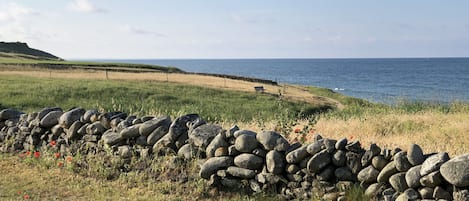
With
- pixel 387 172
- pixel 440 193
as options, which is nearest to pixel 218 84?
pixel 387 172

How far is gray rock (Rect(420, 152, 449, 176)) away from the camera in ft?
19.0

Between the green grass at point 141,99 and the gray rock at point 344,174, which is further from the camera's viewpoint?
the green grass at point 141,99

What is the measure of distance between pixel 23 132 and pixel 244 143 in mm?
5993

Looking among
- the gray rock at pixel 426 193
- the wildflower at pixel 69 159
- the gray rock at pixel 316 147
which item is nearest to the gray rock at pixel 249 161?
the gray rock at pixel 316 147

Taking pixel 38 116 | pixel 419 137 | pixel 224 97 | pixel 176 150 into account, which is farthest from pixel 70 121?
pixel 224 97

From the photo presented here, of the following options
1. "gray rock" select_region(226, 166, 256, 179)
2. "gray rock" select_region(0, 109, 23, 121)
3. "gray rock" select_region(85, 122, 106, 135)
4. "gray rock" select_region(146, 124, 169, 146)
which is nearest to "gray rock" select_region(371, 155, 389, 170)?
"gray rock" select_region(226, 166, 256, 179)

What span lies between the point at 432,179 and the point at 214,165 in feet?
10.4

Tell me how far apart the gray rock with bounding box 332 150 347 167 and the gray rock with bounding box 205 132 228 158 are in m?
1.77

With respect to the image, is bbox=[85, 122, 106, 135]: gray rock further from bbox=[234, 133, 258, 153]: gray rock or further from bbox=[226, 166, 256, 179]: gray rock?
bbox=[234, 133, 258, 153]: gray rock

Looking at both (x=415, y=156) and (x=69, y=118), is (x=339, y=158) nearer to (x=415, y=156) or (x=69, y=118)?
(x=415, y=156)

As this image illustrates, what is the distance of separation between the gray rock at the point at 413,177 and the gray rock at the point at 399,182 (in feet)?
0.34

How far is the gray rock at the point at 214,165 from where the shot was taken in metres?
7.68

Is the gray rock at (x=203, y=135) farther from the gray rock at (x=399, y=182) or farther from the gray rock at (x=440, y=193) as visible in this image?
the gray rock at (x=440, y=193)

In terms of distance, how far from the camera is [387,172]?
20.7 ft
